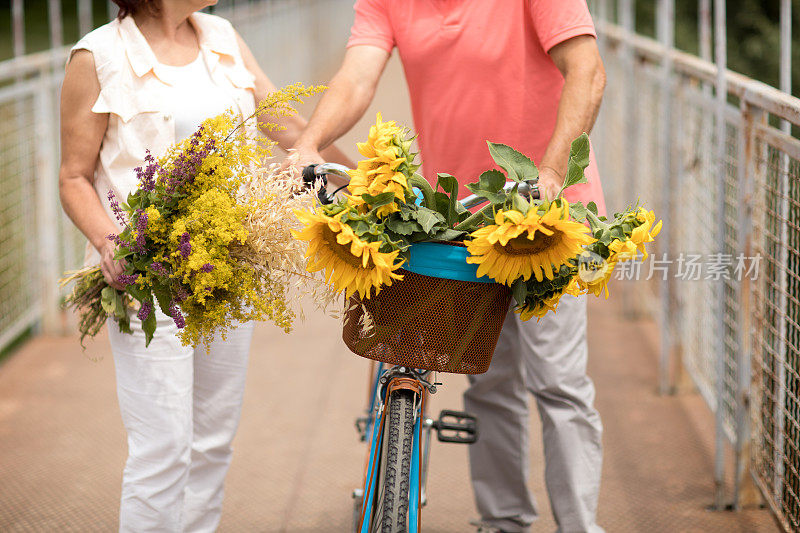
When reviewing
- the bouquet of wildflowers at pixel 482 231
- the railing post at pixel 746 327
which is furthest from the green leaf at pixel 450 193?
the railing post at pixel 746 327

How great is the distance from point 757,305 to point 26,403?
11.8 ft

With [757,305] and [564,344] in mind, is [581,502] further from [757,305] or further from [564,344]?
[757,305]

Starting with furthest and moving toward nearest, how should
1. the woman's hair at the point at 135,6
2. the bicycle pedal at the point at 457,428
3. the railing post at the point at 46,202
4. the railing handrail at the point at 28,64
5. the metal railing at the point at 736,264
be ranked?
the railing post at the point at 46,202 < the railing handrail at the point at 28,64 < the metal railing at the point at 736,264 < the bicycle pedal at the point at 457,428 < the woman's hair at the point at 135,6

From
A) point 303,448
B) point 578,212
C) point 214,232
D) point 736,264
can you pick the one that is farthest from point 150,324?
point 736,264

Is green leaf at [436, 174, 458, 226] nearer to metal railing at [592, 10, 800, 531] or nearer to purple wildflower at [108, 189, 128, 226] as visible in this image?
purple wildflower at [108, 189, 128, 226]

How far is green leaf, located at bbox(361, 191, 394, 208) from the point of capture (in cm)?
205

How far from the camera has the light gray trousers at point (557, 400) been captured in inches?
120

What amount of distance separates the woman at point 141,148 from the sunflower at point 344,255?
0.78m

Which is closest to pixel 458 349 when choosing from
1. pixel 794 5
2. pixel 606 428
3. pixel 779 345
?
pixel 779 345

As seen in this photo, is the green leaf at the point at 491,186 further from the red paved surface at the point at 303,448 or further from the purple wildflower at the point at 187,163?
the red paved surface at the point at 303,448

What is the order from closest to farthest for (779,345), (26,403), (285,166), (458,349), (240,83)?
(458,349)
(285,166)
(240,83)
(779,345)
(26,403)

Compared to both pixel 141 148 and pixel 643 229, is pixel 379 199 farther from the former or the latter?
pixel 141 148

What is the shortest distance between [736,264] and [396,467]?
1.86 meters

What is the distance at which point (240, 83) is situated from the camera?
114 inches
